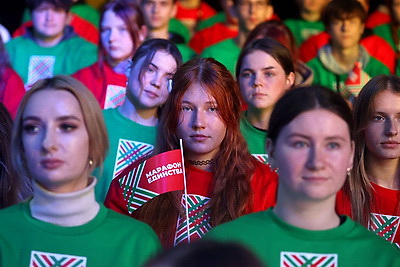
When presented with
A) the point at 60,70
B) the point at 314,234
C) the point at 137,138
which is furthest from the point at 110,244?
the point at 60,70

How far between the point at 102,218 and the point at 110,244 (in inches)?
3.8

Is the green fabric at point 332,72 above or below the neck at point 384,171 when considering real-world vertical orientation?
above

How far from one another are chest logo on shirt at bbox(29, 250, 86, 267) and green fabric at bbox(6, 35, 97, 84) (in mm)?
4019

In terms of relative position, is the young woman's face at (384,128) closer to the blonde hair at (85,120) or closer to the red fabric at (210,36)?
the blonde hair at (85,120)

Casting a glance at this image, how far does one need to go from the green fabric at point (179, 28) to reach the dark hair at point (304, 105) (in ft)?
16.7

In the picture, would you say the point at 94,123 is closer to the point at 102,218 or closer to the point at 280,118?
the point at 102,218

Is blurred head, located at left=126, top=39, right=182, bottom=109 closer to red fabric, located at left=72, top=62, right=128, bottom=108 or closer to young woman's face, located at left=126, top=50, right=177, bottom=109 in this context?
young woman's face, located at left=126, top=50, right=177, bottom=109

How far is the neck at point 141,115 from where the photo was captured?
4.95 meters

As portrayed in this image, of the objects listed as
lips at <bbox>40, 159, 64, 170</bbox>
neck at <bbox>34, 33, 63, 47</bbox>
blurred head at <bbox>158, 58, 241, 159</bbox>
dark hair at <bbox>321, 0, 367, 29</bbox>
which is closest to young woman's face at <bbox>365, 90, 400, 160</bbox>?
blurred head at <bbox>158, 58, 241, 159</bbox>

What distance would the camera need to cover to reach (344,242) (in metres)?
3.00

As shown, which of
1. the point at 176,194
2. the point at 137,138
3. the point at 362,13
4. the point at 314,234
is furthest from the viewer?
the point at 362,13

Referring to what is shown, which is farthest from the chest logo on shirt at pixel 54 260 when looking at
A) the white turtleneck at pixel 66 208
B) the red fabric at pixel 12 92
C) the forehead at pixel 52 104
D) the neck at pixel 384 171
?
the red fabric at pixel 12 92

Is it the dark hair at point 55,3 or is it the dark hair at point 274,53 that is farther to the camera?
the dark hair at point 55,3

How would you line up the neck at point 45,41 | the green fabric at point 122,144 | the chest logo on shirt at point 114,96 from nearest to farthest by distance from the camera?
the green fabric at point 122,144 < the chest logo on shirt at point 114,96 < the neck at point 45,41
